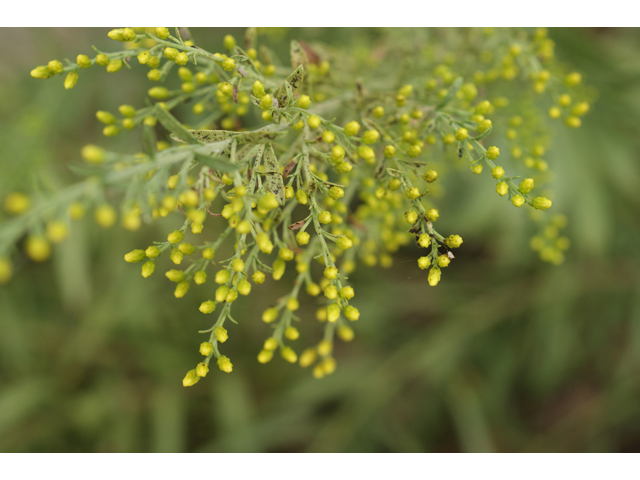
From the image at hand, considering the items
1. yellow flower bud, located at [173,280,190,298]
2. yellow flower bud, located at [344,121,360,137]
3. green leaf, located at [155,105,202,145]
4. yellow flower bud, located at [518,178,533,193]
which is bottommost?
yellow flower bud, located at [173,280,190,298]

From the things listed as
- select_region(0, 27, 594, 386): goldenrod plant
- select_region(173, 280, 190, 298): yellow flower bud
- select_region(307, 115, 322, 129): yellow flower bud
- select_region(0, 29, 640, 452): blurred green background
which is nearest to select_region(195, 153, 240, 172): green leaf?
select_region(0, 27, 594, 386): goldenrod plant

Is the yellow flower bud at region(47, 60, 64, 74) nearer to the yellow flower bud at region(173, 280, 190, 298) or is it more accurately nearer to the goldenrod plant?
the goldenrod plant

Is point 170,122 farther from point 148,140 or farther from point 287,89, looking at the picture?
point 287,89

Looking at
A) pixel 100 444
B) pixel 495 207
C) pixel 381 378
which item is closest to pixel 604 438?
pixel 381 378

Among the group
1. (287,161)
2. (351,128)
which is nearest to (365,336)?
(287,161)

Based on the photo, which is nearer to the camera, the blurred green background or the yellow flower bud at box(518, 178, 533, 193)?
the yellow flower bud at box(518, 178, 533, 193)

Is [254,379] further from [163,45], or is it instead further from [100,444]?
[163,45]
